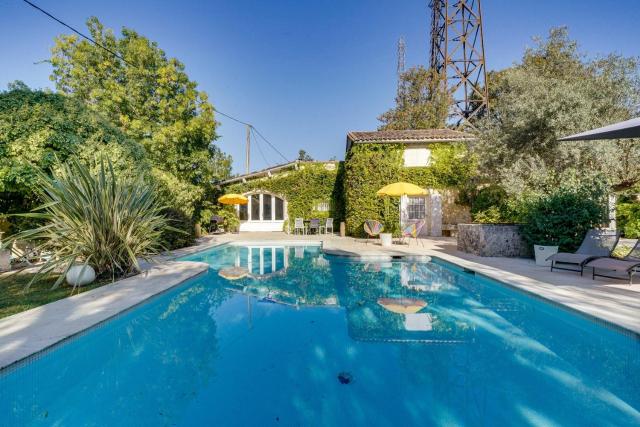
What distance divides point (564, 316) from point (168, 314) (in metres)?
6.01

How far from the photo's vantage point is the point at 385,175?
47.7 feet

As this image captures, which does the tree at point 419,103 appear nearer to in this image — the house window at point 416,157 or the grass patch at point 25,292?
the house window at point 416,157

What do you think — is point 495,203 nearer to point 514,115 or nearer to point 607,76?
point 514,115

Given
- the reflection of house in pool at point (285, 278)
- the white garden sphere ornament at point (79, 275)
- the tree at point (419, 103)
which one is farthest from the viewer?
the tree at point (419, 103)

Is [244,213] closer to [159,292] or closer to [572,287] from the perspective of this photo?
[159,292]

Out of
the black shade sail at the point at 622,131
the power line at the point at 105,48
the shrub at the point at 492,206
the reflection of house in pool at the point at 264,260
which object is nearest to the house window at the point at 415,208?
the shrub at the point at 492,206

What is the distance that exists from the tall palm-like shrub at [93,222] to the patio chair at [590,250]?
8790mm

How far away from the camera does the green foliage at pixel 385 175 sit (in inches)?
568

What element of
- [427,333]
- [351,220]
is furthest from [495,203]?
[427,333]

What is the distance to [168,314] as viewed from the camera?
16.2 ft

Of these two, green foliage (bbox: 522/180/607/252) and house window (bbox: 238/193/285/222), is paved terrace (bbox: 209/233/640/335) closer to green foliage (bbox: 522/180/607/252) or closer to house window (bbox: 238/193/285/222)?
green foliage (bbox: 522/180/607/252)

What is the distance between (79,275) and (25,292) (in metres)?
0.83

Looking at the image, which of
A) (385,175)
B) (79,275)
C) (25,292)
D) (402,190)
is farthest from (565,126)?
(25,292)

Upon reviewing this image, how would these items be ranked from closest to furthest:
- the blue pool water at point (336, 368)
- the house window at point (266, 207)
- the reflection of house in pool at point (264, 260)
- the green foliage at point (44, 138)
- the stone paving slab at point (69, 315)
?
the blue pool water at point (336, 368) < the stone paving slab at point (69, 315) < the green foliage at point (44, 138) < the reflection of house in pool at point (264, 260) < the house window at point (266, 207)
